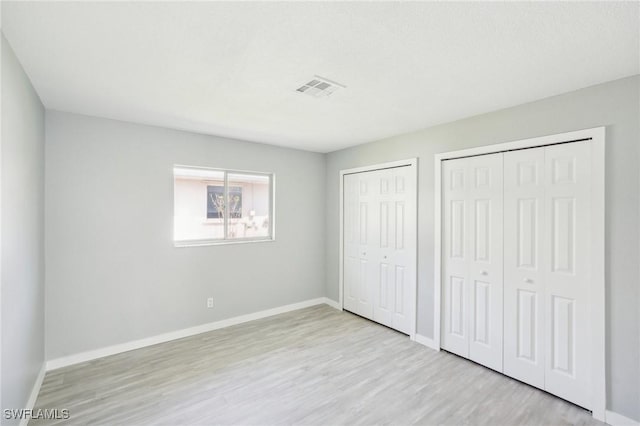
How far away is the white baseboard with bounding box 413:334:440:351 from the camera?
3.27 metres

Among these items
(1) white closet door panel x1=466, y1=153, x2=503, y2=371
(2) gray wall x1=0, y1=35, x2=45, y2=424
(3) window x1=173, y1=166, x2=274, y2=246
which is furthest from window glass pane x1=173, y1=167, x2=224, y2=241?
(1) white closet door panel x1=466, y1=153, x2=503, y2=371

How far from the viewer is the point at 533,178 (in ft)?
8.38

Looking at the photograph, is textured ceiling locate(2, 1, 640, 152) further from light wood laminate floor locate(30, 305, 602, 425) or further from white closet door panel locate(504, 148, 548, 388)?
light wood laminate floor locate(30, 305, 602, 425)

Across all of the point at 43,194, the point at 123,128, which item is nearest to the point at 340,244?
the point at 123,128

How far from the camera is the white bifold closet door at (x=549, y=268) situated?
229 cm

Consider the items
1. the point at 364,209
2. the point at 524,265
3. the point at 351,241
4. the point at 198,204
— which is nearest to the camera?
the point at 524,265

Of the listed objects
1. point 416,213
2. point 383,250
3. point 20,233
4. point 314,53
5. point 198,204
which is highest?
point 314,53

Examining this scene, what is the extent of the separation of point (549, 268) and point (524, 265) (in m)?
0.19

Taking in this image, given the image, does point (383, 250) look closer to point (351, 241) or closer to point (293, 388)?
point (351, 241)

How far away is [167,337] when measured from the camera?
343cm

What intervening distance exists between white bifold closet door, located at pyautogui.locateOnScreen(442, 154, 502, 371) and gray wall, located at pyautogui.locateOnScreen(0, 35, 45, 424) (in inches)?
139

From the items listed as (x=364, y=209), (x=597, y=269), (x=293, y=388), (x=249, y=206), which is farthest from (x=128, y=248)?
(x=597, y=269)

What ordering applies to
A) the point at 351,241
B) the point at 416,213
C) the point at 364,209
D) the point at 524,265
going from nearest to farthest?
the point at 524,265 < the point at 416,213 < the point at 364,209 < the point at 351,241

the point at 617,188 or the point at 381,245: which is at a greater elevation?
the point at 617,188
